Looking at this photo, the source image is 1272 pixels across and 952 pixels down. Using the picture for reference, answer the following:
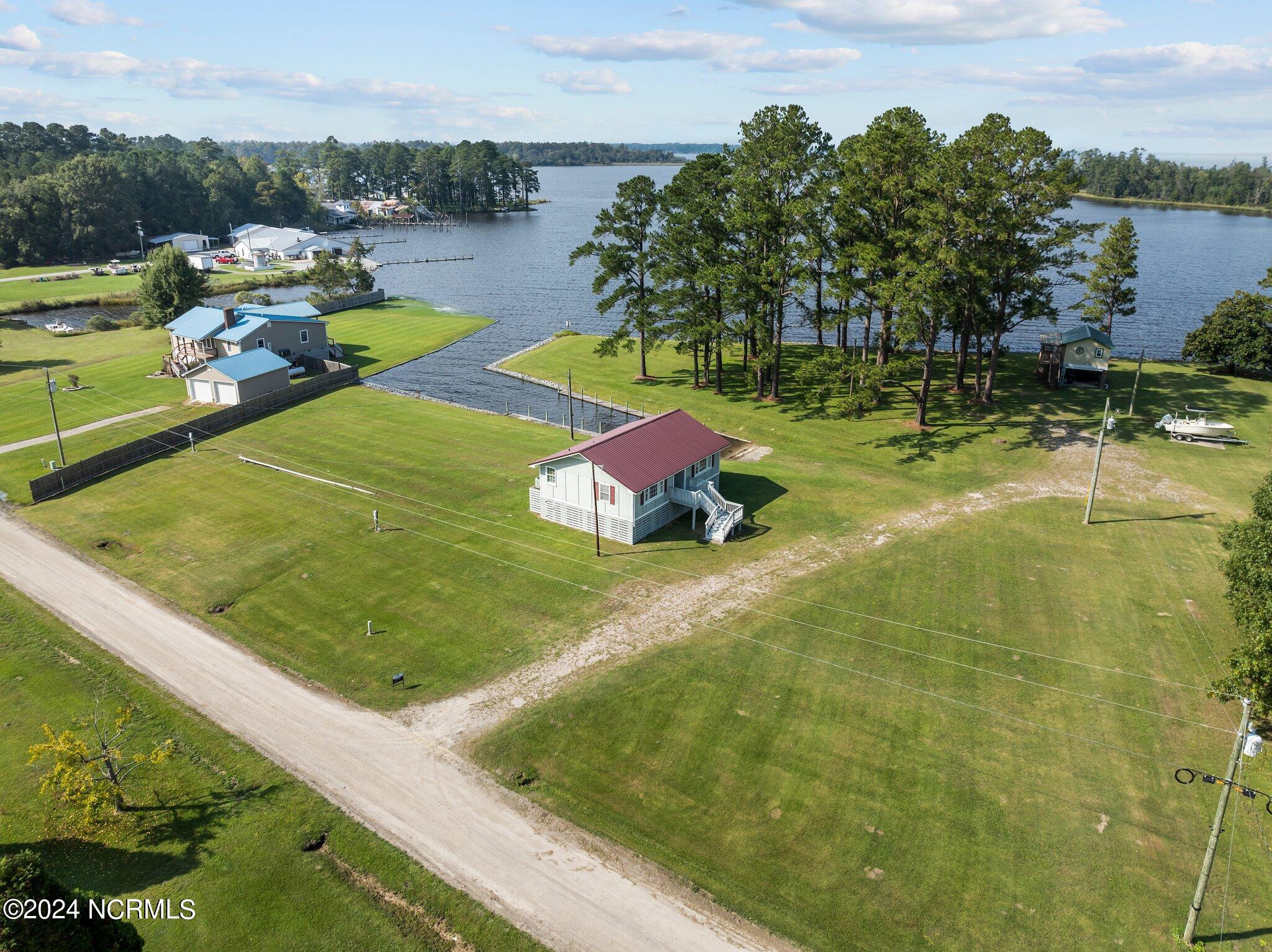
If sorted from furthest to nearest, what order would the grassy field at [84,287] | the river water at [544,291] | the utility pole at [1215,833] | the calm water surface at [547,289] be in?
the grassy field at [84,287]
the calm water surface at [547,289]
the river water at [544,291]
the utility pole at [1215,833]

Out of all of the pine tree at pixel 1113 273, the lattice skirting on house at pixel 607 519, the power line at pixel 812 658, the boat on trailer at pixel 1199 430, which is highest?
the pine tree at pixel 1113 273

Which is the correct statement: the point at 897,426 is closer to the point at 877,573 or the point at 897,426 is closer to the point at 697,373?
the point at 697,373

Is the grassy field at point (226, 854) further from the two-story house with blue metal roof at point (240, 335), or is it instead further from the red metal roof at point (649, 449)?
the two-story house with blue metal roof at point (240, 335)

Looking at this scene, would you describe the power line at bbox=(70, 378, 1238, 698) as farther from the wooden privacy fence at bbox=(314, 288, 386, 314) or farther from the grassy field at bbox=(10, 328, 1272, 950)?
the wooden privacy fence at bbox=(314, 288, 386, 314)

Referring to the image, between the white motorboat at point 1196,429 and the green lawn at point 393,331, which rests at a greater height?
the green lawn at point 393,331

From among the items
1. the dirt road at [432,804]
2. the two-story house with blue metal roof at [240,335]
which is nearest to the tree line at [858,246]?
the two-story house with blue metal roof at [240,335]

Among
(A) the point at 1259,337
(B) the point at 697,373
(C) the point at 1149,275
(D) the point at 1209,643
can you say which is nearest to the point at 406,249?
(B) the point at 697,373

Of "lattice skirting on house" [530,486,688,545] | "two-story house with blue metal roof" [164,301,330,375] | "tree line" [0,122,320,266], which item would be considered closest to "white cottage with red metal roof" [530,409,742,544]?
"lattice skirting on house" [530,486,688,545]
